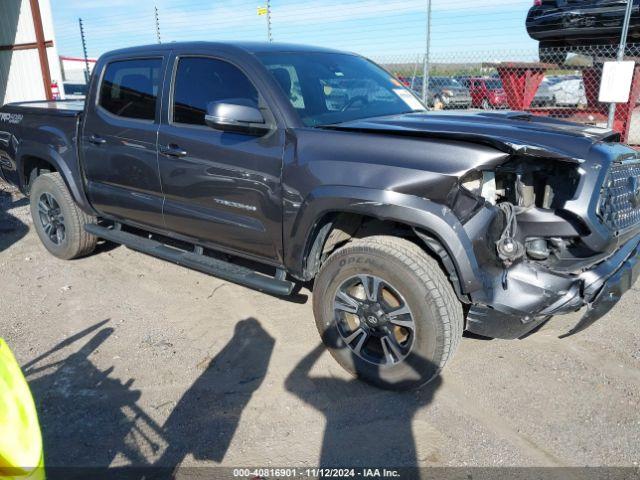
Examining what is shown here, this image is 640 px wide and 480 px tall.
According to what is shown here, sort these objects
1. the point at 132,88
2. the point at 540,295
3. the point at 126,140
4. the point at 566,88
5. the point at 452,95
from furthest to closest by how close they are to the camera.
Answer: the point at 566,88 < the point at 452,95 < the point at 132,88 < the point at 126,140 < the point at 540,295

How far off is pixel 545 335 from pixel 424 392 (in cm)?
112

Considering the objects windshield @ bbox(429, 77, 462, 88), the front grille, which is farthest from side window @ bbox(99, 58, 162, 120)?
windshield @ bbox(429, 77, 462, 88)

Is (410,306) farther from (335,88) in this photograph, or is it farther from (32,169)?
(32,169)

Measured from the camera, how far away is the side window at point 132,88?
3.91 m

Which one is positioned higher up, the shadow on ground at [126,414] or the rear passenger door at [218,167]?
the rear passenger door at [218,167]

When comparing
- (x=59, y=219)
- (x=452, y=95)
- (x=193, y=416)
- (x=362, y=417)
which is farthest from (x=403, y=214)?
(x=452, y=95)

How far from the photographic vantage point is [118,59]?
429 centimetres

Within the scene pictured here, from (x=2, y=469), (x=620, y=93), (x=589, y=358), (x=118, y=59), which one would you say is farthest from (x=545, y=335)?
(x=620, y=93)

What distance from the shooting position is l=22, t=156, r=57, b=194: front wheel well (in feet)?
16.9

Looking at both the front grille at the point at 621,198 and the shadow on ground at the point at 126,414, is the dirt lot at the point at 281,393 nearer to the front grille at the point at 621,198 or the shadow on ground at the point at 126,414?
the shadow on ground at the point at 126,414

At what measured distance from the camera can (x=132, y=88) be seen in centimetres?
412

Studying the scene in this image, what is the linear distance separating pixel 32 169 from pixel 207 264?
275 cm

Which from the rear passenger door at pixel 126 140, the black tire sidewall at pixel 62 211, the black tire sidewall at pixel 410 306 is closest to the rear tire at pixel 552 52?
the rear passenger door at pixel 126 140

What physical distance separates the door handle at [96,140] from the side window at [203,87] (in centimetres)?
90
